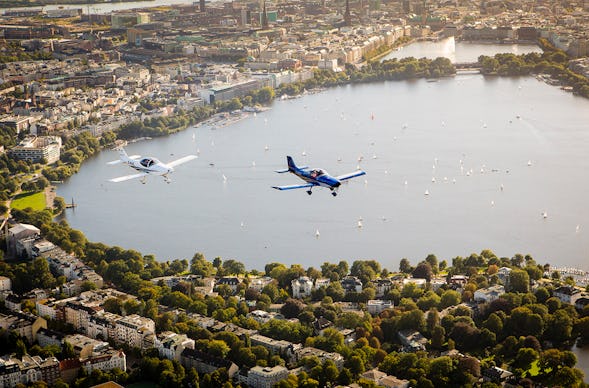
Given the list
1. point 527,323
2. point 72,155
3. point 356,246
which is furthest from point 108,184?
point 527,323

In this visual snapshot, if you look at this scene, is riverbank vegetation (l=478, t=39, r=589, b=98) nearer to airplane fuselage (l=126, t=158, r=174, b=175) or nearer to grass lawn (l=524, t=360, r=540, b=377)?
airplane fuselage (l=126, t=158, r=174, b=175)

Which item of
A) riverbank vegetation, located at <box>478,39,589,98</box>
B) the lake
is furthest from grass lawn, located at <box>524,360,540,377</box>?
riverbank vegetation, located at <box>478,39,589,98</box>

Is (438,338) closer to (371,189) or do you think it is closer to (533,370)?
(533,370)

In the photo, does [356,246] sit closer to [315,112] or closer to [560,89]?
[315,112]

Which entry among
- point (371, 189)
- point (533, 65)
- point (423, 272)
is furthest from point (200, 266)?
point (533, 65)

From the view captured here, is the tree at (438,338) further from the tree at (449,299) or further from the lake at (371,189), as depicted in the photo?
the lake at (371,189)

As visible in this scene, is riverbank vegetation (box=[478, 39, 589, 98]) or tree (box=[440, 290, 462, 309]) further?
riverbank vegetation (box=[478, 39, 589, 98])
